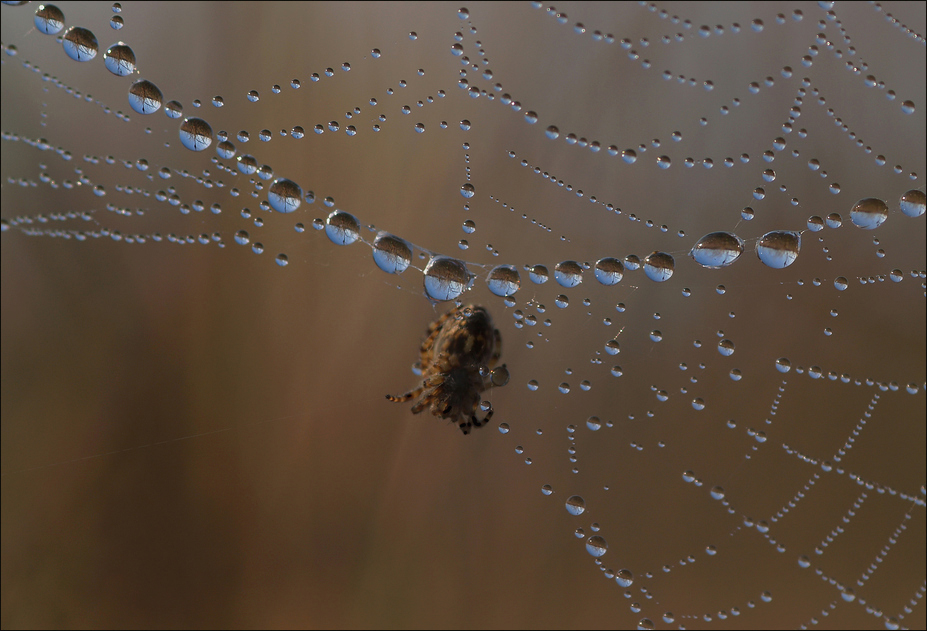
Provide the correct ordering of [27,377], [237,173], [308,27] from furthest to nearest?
[27,377] → [308,27] → [237,173]

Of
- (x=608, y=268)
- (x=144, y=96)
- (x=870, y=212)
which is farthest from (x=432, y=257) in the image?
(x=870, y=212)

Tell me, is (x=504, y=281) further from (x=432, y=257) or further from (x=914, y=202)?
(x=914, y=202)

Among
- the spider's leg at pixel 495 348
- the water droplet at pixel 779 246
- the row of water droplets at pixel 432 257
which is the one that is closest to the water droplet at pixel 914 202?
the row of water droplets at pixel 432 257

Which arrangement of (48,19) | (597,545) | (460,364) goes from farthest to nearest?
(597,545)
(460,364)
(48,19)

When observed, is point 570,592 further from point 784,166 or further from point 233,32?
point 233,32

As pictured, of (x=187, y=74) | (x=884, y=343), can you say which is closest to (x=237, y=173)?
(x=187, y=74)

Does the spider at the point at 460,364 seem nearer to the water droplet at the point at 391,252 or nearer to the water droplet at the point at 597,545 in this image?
the water droplet at the point at 391,252
